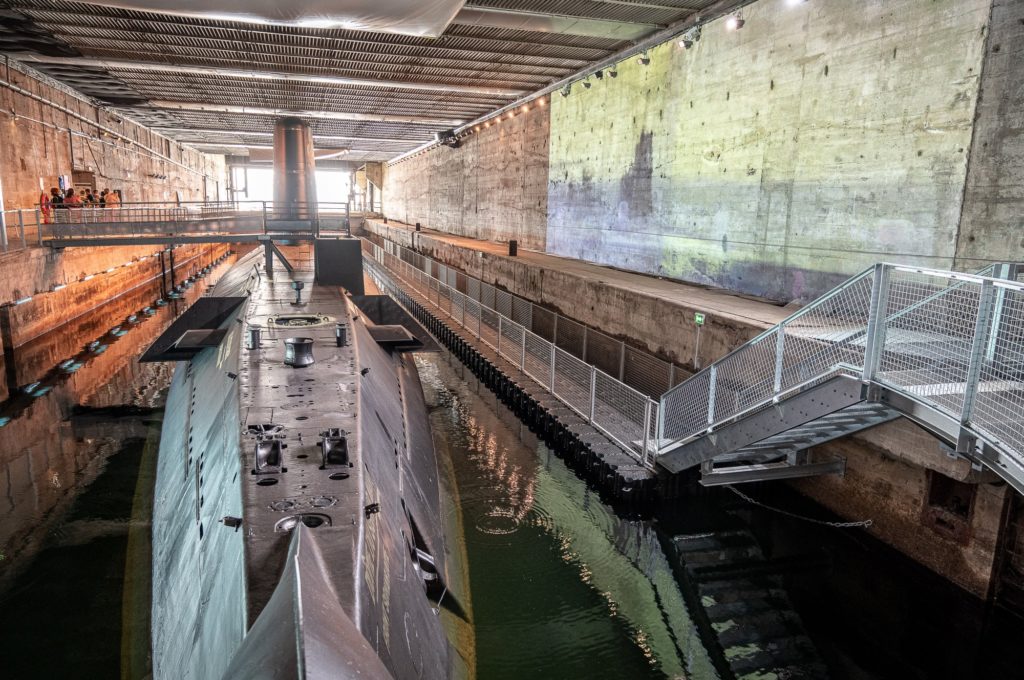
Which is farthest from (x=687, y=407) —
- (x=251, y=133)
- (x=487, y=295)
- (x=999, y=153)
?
(x=251, y=133)

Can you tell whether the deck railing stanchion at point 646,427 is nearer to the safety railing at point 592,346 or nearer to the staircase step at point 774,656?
the safety railing at point 592,346

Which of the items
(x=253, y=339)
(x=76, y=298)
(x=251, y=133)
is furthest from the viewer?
(x=251, y=133)

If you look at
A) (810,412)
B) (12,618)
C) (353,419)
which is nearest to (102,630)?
(12,618)

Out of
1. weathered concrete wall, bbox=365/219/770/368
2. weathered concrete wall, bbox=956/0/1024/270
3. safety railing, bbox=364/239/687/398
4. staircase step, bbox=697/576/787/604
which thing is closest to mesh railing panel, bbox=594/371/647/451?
safety railing, bbox=364/239/687/398

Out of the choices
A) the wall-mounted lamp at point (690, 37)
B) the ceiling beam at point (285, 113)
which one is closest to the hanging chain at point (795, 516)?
the wall-mounted lamp at point (690, 37)

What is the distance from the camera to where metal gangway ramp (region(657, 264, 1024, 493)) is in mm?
5184

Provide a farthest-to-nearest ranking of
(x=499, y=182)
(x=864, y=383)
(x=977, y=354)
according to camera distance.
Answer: (x=499, y=182) < (x=864, y=383) < (x=977, y=354)

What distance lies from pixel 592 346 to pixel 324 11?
361 inches

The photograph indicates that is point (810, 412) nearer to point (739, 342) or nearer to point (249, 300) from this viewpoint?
point (739, 342)

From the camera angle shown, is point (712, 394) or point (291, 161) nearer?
point (712, 394)

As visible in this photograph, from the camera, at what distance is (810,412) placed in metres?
7.16

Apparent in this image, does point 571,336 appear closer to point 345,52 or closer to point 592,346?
point 592,346

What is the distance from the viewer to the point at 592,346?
1606cm

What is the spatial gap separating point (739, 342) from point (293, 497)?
802 cm
